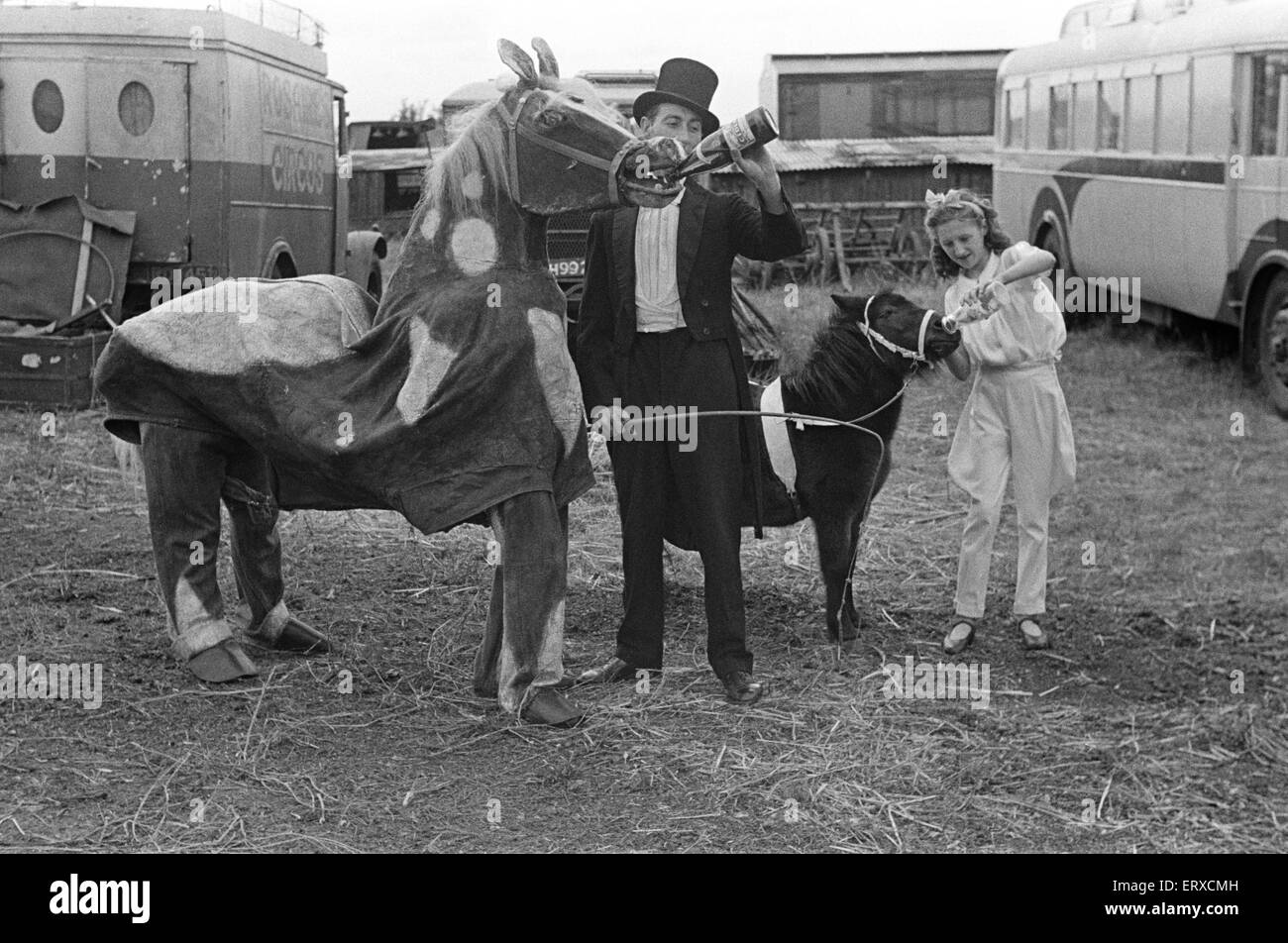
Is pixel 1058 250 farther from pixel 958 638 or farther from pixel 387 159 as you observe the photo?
pixel 958 638

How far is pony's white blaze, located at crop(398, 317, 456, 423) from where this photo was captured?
4145mm

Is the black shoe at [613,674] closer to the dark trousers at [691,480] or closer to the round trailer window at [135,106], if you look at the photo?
the dark trousers at [691,480]

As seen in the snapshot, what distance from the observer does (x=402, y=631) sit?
5559 millimetres

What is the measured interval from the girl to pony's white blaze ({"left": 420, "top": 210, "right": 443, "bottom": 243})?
5.82 feet

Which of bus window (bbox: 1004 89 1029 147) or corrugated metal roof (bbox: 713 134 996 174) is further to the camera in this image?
corrugated metal roof (bbox: 713 134 996 174)

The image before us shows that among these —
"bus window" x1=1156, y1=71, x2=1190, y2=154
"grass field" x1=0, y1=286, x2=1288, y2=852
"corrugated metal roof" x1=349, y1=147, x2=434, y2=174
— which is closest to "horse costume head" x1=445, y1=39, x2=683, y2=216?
"grass field" x1=0, y1=286, x2=1288, y2=852

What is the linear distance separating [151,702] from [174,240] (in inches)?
260

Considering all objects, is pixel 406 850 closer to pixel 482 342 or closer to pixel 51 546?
pixel 482 342

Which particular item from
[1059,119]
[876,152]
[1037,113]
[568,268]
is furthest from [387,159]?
[568,268]

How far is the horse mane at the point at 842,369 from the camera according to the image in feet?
16.9

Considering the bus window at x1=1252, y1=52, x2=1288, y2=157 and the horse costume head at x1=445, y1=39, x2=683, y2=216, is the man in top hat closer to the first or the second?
the horse costume head at x1=445, y1=39, x2=683, y2=216

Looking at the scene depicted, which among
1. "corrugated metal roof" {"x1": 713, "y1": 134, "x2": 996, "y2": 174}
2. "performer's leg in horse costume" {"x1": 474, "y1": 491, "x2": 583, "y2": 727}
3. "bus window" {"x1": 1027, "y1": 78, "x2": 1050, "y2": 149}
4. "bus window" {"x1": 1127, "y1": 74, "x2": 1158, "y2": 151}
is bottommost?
"performer's leg in horse costume" {"x1": 474, "y1": 491, "x2": 583, "y2": 727}

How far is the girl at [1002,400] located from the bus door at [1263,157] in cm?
602

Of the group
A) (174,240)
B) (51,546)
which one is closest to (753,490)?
(51,546)
